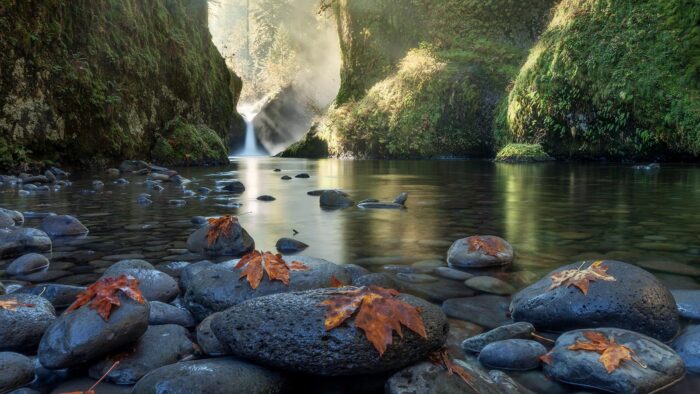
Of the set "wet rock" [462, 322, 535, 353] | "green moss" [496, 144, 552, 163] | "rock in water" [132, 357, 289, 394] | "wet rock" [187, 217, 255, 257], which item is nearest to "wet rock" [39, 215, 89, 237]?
"wet rock" [187, 217, 255, 257]

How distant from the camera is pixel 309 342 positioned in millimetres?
1895

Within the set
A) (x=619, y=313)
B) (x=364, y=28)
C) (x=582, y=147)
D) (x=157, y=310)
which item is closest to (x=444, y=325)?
(x=619, y=313)

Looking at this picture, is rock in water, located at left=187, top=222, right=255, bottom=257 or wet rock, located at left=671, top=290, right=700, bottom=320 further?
rock in water, located at left=187, top=222, right=255, bottom=257

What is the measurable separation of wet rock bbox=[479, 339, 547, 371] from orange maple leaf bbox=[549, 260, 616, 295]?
53cm

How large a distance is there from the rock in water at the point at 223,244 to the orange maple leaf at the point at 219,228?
0.7 inches

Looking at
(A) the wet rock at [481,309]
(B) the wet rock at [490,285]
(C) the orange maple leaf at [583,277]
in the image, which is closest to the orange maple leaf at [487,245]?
(B) the wet rock at [490,285]

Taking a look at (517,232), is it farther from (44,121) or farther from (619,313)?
(44,121)

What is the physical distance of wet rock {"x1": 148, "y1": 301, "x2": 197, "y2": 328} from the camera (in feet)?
8.29

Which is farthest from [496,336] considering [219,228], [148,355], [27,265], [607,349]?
[27,265]

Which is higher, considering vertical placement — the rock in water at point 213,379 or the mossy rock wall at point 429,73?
the mossy rock wall at point 429,73

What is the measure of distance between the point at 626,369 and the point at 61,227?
15.6 feet

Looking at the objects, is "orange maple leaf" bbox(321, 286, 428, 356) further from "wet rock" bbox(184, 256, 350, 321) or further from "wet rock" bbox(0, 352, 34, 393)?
"wet rock" bbox(0, 352, 34, 393)

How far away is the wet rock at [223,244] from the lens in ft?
13.6

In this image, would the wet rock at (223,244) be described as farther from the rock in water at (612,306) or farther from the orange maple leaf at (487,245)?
the rock in water at (612,306)
